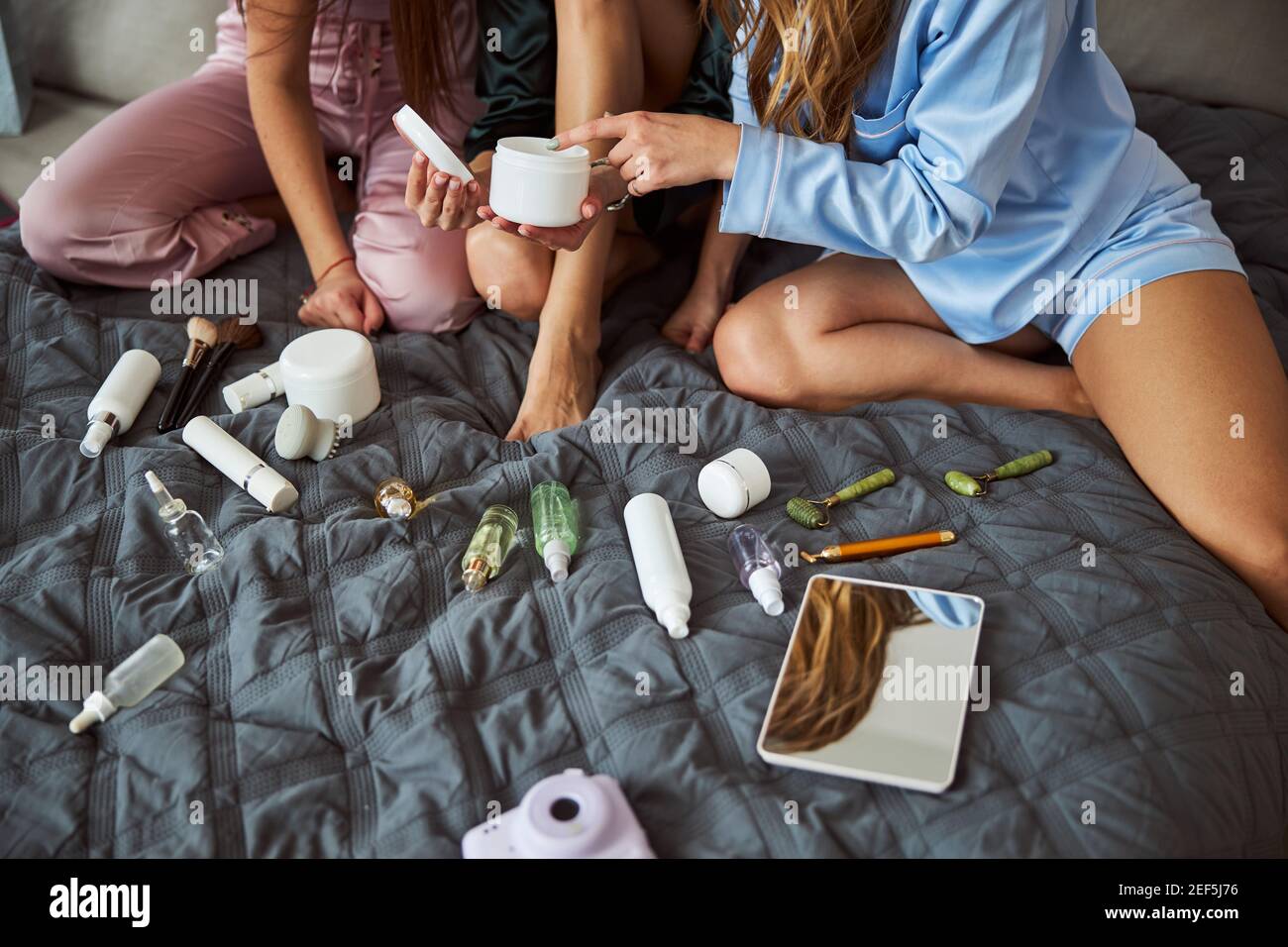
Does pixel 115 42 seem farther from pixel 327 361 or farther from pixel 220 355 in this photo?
pixel 327 361

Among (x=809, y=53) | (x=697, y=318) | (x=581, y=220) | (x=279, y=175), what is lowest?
(x=697, y=318)

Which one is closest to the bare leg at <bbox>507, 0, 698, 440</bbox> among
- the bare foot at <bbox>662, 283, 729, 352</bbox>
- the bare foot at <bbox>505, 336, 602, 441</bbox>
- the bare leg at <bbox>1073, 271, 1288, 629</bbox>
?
the bare foot at <bbox>505, 336, 602, 441</bbox>

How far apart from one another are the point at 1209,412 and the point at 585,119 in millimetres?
739

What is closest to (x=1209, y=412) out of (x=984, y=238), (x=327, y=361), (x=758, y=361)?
(x=984, y=238)

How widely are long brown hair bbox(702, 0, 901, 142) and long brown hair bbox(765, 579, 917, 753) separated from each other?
503 mm

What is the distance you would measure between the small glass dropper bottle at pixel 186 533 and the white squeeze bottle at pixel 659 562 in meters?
0.39

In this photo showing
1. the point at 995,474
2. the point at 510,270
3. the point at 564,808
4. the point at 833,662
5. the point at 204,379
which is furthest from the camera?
the point at 510,270

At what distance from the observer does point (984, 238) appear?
45.7 inches

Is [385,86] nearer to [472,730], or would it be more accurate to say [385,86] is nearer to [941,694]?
[472,730]

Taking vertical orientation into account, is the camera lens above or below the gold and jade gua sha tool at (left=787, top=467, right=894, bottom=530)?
above

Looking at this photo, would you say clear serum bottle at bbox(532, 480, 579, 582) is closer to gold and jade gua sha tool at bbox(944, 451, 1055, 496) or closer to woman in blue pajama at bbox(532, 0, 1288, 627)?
woman in blue pajama at bbox(532, 0, 1288, 627)

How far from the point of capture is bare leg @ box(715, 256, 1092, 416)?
4.01 ft

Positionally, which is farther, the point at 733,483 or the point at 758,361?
the point at 758,361
